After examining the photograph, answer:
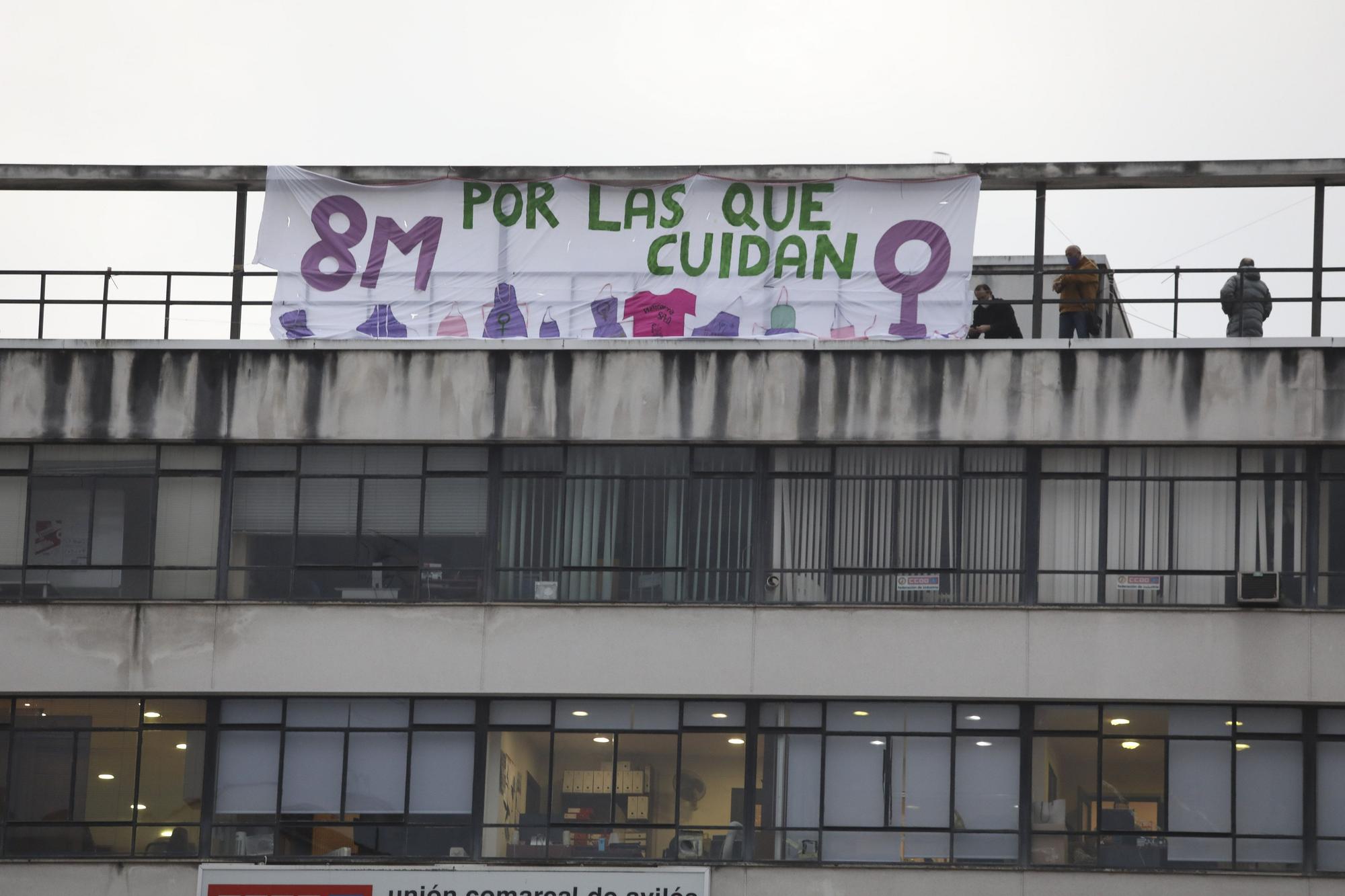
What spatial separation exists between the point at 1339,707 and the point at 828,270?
9.57 meters

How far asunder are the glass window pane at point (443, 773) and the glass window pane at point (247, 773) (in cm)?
209

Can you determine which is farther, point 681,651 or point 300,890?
point 681,651

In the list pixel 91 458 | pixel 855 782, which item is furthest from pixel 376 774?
pixel 855 782

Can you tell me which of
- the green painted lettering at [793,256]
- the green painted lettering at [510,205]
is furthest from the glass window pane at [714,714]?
the green painted lettering at [510,205]

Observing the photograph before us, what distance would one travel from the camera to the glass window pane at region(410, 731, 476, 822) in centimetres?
2633

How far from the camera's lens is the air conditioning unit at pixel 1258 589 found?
82.8 feet

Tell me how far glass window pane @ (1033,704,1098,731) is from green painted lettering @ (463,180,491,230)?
11272 mm

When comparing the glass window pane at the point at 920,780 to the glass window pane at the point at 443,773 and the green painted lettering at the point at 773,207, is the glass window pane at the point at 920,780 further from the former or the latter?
the green painted lettering at the point at 773,207

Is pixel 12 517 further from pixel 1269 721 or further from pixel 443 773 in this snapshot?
pixel 1269 721

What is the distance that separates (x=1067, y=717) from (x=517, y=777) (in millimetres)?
7910

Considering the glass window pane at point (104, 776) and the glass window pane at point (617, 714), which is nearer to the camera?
the glass window pane at point (617, 714)

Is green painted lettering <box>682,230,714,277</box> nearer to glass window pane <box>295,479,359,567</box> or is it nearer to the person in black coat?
the person in black coat

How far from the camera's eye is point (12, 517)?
27484 mm

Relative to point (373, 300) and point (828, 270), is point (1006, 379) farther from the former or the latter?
point (373, 300)
